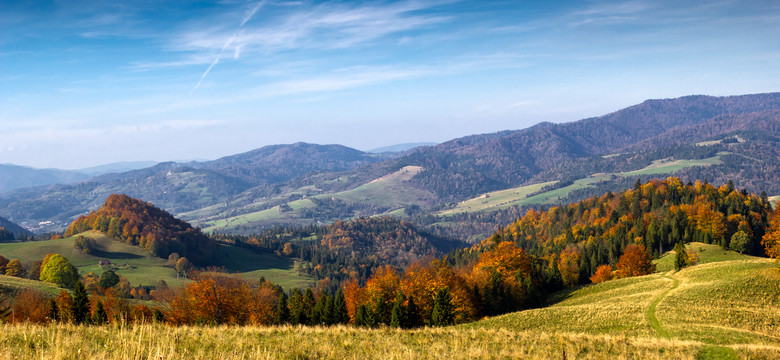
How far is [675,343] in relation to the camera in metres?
26.8

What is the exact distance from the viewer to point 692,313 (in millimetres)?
43031

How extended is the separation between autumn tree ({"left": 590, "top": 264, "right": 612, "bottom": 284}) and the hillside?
2887cm

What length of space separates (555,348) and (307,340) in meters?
13.6

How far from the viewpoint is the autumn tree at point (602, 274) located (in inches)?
3760

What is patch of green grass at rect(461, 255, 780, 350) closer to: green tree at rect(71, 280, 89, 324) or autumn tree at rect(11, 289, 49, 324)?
green tree at rect(71, 280, 89, 324)

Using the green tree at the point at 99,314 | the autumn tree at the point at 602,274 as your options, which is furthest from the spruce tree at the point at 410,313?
the autumn tree at the point at 602,274

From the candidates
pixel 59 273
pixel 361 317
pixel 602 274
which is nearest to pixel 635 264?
pixel 602 274

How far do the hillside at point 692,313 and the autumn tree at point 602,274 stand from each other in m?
28.9

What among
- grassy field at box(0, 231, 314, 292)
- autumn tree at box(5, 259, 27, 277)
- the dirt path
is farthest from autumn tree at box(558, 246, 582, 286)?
autumn tree at box(5, 259, 27, 277)

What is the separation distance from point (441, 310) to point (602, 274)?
5619 centimetres

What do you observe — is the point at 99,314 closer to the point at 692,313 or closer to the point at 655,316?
the point at 655,316

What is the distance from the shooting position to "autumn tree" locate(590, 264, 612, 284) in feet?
313

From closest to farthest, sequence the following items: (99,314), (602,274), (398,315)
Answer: (99,314)
(398,315)
(602,274)

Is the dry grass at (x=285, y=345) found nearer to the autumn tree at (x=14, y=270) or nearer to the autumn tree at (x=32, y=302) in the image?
the autumn tree at (x=32, y=302)
